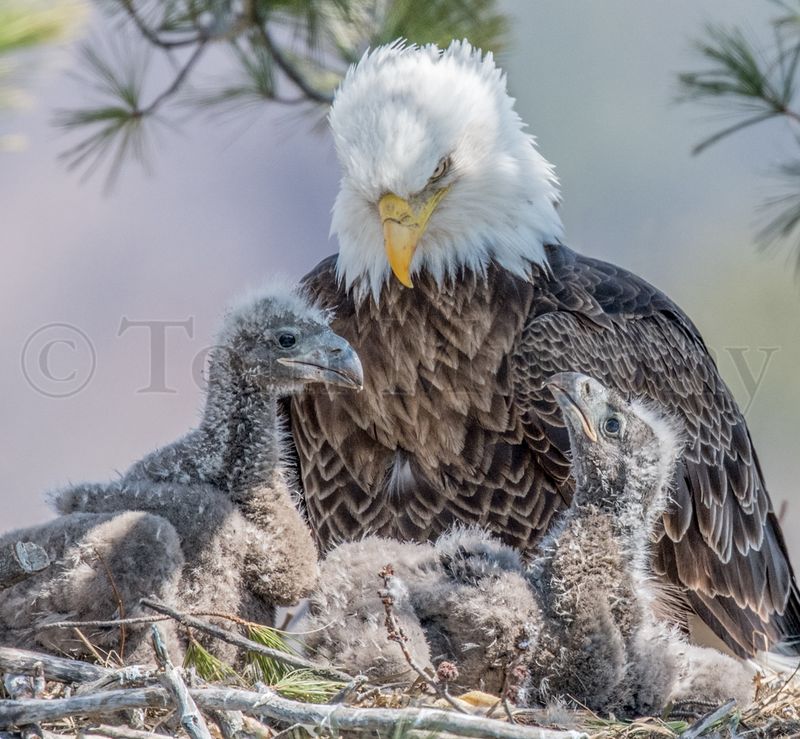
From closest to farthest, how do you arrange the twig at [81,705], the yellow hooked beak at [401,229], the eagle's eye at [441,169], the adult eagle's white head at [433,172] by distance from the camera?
the twig at [81,705] < the yellow hooked beak at [401,229] < the adult eagle's white head at [433,172] < the eagle's eye at [441,169]

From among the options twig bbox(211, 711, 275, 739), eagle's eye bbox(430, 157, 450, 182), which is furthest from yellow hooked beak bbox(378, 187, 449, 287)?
twig bbox(211, 711, 275, 739)

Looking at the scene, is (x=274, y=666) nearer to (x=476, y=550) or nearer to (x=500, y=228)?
(x=476, y=550)

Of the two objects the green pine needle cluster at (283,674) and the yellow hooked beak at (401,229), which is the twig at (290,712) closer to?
the green pine needle cluster at (283,674)

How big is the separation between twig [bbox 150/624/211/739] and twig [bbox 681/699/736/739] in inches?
47.3

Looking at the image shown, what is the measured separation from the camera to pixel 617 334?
552 centimetres

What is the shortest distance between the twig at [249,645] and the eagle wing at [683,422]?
167 centimetres

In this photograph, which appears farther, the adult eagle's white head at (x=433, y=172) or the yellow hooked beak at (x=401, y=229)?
the adult eagle's white head at (x=433, y=172)

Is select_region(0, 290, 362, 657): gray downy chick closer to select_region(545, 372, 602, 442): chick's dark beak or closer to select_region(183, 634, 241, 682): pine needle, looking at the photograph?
select_region(183, 634, 241, 682): pine needle

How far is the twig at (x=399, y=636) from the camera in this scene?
3.46 metres

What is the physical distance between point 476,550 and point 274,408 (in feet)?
2.76

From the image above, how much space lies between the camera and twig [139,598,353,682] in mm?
3730

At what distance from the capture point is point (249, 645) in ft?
12.3

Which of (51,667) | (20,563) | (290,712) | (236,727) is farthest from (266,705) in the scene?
(20,563)

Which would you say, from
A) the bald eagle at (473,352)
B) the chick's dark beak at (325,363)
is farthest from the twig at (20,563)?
the bald eagle at (473,352)
